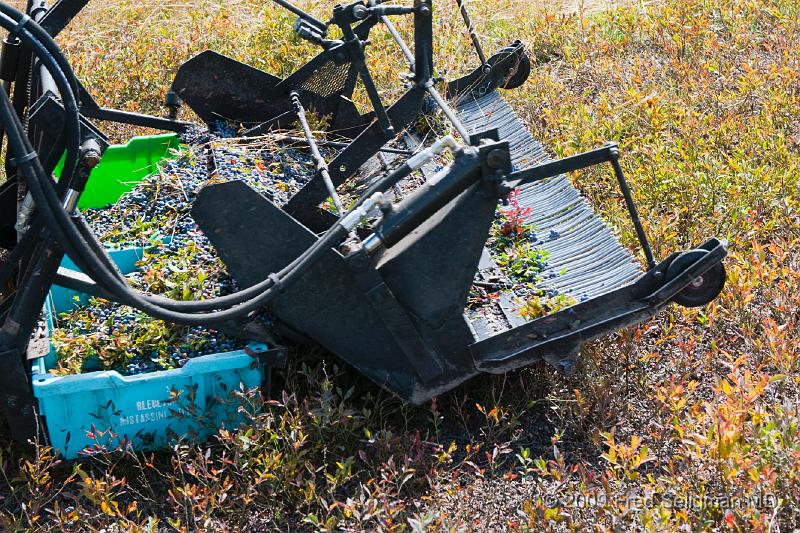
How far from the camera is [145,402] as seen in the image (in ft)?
10.00

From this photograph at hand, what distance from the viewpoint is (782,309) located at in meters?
3.59

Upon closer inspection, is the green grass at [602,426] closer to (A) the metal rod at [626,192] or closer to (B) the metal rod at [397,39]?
(A) the metal rod at [626,192]

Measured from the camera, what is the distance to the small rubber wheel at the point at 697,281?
2871 mm

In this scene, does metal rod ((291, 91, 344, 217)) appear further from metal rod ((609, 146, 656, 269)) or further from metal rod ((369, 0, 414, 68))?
metal rod ((609, 146, 656, 269))

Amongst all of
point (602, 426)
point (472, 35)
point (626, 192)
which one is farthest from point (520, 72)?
point (602, 426)

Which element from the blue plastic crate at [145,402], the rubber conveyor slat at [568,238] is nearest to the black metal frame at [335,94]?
the rubber conveyor slat at [568,238]

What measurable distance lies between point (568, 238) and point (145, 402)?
1.91 meters

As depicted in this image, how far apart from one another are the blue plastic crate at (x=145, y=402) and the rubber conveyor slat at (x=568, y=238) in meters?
0.97

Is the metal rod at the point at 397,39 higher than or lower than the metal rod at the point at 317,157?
higher

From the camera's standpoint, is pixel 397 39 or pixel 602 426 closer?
pixel 602 426

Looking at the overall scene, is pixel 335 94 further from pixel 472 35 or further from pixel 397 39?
pixel 472 35

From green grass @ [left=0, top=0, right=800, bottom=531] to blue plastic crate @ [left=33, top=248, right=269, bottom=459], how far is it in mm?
84

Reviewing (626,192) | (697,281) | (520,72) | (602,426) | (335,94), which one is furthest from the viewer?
(520,72)

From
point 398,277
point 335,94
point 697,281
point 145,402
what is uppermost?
point 335,94
